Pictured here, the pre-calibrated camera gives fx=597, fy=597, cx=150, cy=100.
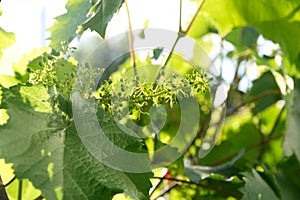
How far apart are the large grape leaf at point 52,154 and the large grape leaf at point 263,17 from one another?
0.48m

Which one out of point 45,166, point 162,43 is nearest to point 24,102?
point 45,166

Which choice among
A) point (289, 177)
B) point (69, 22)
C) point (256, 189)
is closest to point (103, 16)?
point (69, 22)

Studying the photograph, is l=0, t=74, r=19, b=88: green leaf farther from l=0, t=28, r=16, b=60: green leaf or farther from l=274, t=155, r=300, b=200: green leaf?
l=274, t=155, r=300, b=200: green leaf

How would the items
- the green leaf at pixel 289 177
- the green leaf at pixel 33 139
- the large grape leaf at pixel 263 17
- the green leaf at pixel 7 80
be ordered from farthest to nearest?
the large grape leaf at pixel 263 17 < the green leaf at pixel 289 177 < the green leaf at pixel 7 80 < the green leaf at pixel 33 139

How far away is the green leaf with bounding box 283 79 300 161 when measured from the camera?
2.49ft

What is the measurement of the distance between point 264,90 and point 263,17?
0.14 metres

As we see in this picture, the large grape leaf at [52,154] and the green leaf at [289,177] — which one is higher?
the green leaf at [289,177]

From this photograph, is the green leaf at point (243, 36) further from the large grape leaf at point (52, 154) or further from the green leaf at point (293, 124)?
the large grape leaf at point (52, 154)

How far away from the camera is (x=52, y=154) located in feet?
1.36

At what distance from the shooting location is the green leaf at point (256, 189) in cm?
61

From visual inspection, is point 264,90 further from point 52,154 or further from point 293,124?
point 52,154

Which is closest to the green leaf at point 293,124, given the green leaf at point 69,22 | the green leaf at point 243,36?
the green leaf at point 243,36

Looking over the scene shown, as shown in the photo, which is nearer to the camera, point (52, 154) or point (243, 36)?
point (52, 154)

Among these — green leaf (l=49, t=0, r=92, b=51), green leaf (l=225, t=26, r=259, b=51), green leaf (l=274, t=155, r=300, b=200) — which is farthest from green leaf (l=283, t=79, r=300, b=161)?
green leaf (l=49, t=0, r=92, b=51)
